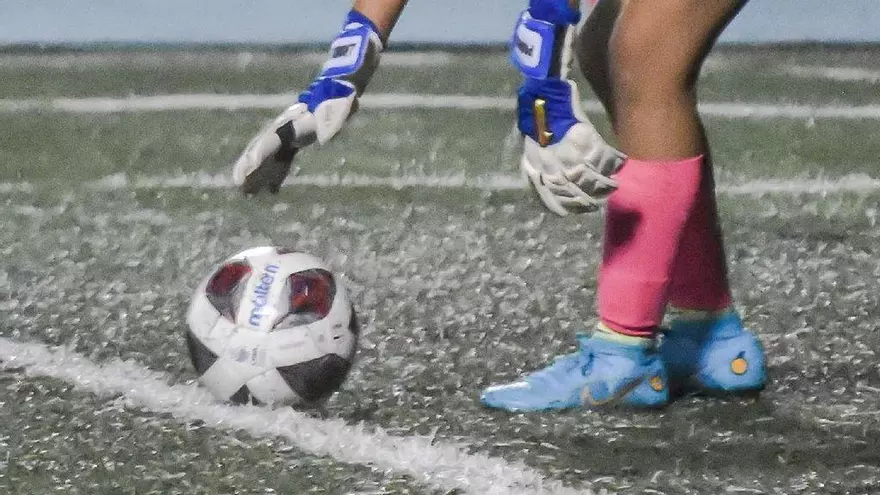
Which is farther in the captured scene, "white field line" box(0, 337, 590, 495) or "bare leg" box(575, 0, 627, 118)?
"bare leg" box(575, 0, 627, 118)

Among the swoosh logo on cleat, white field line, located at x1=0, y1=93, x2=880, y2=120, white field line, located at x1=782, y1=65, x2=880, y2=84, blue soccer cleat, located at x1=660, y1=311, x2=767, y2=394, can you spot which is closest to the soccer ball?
the swoosh logo on cleat

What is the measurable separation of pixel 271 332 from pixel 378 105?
322 cm

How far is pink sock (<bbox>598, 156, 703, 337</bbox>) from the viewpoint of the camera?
68.7 inches

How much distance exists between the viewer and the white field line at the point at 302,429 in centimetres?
154

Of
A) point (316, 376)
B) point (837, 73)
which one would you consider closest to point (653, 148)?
point (316, 376)

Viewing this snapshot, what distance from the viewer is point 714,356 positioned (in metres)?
1.86

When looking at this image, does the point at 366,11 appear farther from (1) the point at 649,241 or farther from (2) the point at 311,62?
(2) the point at 311,62

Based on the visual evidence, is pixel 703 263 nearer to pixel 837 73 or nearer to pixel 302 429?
pixel 302 429

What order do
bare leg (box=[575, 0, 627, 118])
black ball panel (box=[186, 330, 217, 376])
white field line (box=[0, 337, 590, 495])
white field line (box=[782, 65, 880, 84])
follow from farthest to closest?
white field line (box=[782, 65, 880, 84])
bare leg (box=[575, 0, 627, 118])
black ball panel (box=[186, 330, 217, 376])
white field line (box=[0, 337, 590, 495])

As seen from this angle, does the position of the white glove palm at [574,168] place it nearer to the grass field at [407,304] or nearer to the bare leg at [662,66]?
the bare leg at [662,66]

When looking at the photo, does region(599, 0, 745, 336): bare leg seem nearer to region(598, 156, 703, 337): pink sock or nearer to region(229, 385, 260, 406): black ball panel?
region(598, 156, 703, 337): pink sock

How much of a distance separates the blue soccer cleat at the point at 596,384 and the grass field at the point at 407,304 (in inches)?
1.3

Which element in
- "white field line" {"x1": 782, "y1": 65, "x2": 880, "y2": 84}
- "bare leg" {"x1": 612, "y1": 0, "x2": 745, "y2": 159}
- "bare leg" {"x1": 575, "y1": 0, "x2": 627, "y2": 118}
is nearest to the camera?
"bare leg" {"x1": 612, "y1": 0, "x2": 745, "y2": 159}

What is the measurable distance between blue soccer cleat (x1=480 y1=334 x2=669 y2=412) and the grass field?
0.03 m
